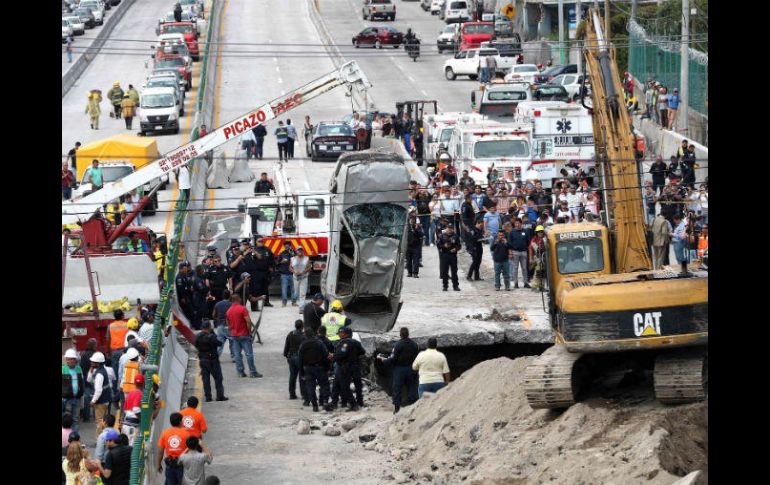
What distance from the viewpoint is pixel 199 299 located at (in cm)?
2872

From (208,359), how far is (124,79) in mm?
47027

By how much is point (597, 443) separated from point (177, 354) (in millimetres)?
9494

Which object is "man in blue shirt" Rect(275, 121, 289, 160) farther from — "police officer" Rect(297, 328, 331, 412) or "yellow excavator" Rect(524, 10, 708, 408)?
"yellow excavator" Rect(524, 10, 708, 408)

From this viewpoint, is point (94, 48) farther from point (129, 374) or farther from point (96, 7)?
point (129, 374)

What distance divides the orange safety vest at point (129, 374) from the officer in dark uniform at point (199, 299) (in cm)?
667

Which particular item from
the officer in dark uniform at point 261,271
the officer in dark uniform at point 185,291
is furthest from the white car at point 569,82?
the officer in dark uniform at point 185,291

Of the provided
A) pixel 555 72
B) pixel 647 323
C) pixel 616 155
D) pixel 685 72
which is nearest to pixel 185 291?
pixel 616 155

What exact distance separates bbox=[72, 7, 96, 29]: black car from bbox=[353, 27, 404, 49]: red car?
15831 mm

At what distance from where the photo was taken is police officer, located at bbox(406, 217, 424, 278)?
3284 centimetres
